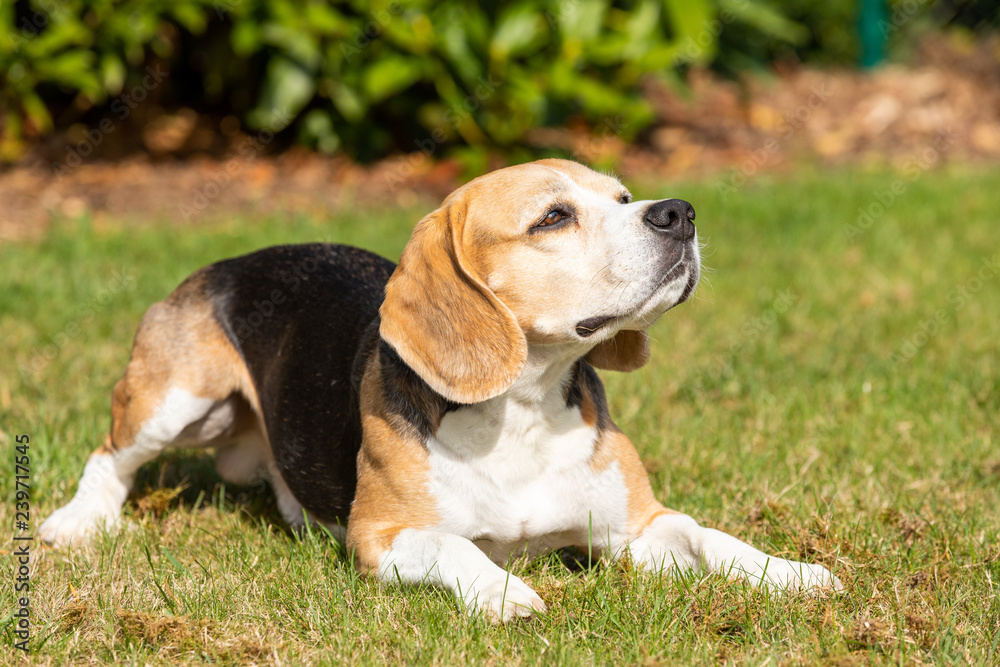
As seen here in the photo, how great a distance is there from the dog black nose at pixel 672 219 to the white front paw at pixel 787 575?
3.53 feet

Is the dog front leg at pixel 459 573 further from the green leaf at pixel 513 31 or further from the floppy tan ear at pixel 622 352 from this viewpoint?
the green leaf at pixel 513 31

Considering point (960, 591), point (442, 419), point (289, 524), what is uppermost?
point (442, 419)

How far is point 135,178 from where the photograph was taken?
10.3m

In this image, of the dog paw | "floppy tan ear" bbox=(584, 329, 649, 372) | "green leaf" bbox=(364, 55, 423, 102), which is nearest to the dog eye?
"floppy tan ear" bbox=(584, 329, 649, 372)

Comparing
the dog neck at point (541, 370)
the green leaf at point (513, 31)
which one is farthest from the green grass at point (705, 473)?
the green leaf at point (513, 31)

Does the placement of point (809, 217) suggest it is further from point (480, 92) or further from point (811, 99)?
point (811, 99)

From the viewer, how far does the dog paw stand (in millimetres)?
4215

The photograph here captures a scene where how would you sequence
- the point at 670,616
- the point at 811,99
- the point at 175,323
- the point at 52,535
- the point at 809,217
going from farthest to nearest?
the point at 811,99
the point at 809,217
the point at 175,323
the point at 52,535
the point at 670,616

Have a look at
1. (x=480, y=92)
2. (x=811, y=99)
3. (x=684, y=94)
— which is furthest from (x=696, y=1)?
(x=811, y=99)

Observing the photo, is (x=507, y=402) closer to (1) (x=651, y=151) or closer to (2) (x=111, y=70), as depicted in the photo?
(2) (x=111, y=70)

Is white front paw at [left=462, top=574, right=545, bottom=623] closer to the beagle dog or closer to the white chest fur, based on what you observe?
the beagle dog

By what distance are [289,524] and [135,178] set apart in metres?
6.81

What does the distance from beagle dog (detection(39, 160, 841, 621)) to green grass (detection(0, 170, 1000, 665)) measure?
138mm

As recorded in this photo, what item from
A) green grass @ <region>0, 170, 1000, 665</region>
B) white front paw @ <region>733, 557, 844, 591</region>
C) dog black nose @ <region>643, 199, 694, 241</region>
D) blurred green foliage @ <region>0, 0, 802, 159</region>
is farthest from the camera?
blurred green foliage @ <region>0, 0, 802, 159</region>
